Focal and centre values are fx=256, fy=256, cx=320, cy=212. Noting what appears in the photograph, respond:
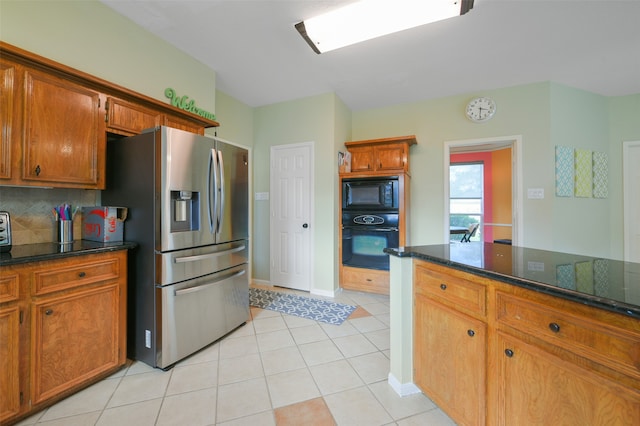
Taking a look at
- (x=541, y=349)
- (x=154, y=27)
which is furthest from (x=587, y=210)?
(x=154, y=27)

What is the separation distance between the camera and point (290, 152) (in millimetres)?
3770

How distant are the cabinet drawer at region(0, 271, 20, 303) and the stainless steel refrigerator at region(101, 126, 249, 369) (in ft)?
2.03

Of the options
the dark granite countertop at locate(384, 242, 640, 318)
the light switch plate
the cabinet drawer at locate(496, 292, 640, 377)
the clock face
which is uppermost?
the clock face

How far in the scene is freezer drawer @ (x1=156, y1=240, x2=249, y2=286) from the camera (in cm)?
183

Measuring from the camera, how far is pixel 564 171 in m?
3.30

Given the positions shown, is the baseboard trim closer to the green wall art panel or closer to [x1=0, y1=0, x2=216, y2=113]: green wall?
[x1=0, y1=0, x2=216, y2=113]: green wall

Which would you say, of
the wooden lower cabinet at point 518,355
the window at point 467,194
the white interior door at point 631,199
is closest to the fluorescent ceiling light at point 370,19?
the wooden lower cabinet at point 518,355

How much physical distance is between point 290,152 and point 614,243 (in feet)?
15.3

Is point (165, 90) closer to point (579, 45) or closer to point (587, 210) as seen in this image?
point (579, 45)

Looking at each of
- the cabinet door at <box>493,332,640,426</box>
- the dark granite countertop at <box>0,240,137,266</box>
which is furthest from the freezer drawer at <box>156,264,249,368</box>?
the cabinet door at <box>493,332,640,426</box>

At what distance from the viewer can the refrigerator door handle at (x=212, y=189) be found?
214 centimetres

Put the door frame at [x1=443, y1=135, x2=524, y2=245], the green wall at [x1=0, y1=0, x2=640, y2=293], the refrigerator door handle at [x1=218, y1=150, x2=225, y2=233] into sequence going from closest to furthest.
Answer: the refrigerator door handle at [x1=218, y1=150, x2=225, y2=233], the green wall at [x1=0, y1=0, x2=640, y2=293], the door frame at [x1=443, y1=135, x2=524, y2=245]

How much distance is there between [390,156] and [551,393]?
10.1 ft

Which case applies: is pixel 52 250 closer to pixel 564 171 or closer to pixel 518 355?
pixel 518 355
